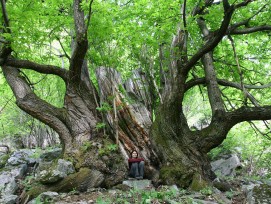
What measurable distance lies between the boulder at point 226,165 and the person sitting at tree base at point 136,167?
15.8ft

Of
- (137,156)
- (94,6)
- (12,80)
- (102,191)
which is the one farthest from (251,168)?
(12,80)

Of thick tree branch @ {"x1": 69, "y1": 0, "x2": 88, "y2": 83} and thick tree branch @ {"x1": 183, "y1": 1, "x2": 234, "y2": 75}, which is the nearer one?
thick tree branch @ {"x1": 183, "y1": 1, "x2": 234, "y2": 75}

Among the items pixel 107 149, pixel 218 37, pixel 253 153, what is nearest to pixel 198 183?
Result: pixel 107 149

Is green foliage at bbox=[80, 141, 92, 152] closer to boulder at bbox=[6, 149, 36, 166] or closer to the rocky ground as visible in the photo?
the rocky ground

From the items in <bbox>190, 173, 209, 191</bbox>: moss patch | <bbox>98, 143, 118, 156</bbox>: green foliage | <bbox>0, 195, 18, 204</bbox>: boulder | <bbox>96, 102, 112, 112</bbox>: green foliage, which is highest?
<bbox>96, 102, 112, 112</bbox>: green foliage

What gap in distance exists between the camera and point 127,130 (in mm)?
9188

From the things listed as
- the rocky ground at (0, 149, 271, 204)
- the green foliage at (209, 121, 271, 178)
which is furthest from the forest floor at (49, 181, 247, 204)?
the green foliage at (209, 121, 271, 178)

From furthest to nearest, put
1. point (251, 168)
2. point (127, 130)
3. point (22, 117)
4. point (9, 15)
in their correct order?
point (22, 117), point (251, 168), point (127, 130), point (9, 15)

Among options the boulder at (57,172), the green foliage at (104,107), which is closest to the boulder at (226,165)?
the green foliage at (104,107)

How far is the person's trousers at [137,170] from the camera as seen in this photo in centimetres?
780

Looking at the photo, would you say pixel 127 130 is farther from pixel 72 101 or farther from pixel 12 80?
pixel 12 80

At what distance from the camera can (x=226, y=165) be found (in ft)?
38.0

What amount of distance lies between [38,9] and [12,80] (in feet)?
8.63

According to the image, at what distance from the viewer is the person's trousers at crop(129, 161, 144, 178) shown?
7805 mm
